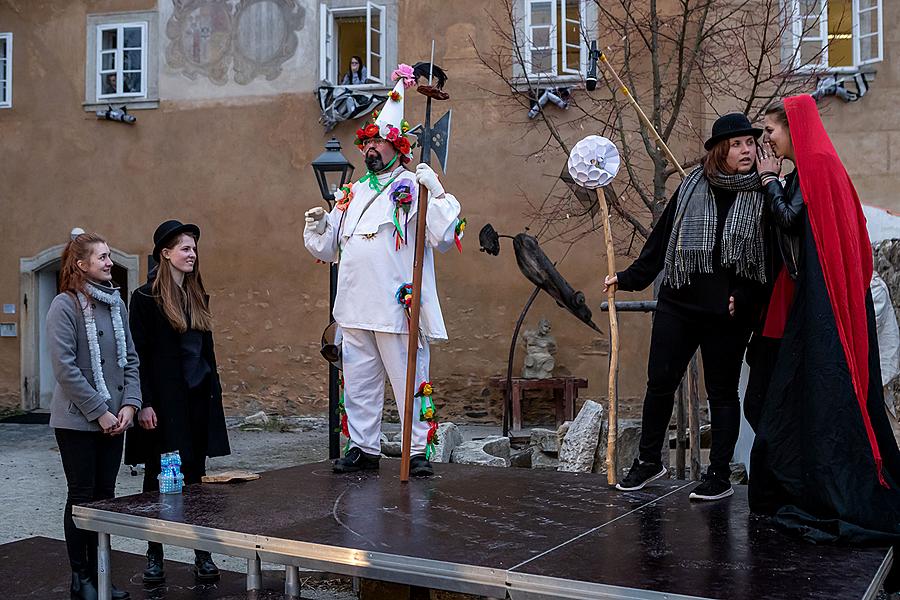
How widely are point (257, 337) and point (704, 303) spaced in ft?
31.7

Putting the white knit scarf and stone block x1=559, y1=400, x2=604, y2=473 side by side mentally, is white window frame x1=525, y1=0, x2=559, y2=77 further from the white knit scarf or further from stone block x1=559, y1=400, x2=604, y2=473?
the white knit scarf

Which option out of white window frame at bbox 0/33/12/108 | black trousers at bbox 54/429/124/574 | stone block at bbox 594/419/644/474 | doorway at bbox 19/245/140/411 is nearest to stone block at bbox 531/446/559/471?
stone block at bbox 594/419/644/474

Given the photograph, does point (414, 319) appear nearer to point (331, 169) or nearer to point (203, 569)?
point (203, 569)

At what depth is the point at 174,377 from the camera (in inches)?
179

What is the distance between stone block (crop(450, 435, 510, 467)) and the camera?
7.33 metres

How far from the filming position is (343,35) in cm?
1289

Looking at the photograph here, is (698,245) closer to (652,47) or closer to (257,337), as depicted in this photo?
(652,47)

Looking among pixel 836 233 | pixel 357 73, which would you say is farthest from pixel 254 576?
pixel 357 73

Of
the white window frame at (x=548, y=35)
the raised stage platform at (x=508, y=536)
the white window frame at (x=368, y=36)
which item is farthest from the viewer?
the white window frame at (x=368, y=36)

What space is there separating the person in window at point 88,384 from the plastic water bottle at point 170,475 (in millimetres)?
198

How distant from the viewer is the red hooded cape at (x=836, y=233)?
3496 millimetres

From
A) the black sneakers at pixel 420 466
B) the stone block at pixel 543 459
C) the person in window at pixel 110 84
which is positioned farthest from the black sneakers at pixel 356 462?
the person in window at pixel 110 84

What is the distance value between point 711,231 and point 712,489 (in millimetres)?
1029

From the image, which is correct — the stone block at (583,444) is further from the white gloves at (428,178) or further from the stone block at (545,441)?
the white gloves at (428,178)
